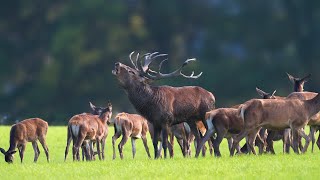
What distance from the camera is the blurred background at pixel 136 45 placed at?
49000mm

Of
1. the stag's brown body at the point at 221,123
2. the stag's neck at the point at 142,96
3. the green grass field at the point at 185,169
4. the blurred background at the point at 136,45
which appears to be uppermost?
the blurred background at the point at 136,45

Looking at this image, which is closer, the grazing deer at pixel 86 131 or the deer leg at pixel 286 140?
the deer leg at pixel 286 140

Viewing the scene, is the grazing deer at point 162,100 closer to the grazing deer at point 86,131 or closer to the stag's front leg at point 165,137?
the stag's front leg at point 165,137

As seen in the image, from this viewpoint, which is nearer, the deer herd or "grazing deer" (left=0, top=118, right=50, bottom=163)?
the deer herd

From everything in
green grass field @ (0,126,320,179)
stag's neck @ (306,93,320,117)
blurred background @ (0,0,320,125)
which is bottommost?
green grass field @ (0,126,320,179)

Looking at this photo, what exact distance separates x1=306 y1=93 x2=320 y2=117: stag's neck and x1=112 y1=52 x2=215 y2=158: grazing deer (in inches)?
111

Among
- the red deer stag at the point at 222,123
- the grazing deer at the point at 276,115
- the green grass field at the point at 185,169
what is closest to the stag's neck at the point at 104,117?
the red deer stag at the point at 222,123

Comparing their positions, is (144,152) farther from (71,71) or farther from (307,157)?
(71,71)

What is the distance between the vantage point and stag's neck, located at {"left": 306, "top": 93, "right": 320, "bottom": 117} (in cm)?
2278

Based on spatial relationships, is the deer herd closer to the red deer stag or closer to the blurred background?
the red deer stag

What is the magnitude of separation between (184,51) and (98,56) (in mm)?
3966

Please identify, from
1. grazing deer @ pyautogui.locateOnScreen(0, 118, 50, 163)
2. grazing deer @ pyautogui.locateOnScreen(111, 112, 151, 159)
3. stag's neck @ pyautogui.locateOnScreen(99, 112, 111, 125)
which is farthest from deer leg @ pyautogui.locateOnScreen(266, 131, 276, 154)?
grazing deer @ pyautogui.locateOnScreen(0, 118, 50, 163)

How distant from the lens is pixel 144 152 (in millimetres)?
→ 28766

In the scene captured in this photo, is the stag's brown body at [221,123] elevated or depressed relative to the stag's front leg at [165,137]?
elevated
